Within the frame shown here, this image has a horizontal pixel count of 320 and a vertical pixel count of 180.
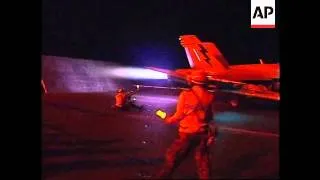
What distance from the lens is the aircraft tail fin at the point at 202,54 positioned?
3.94 metres

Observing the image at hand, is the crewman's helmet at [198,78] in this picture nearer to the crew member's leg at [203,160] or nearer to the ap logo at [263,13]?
the crew member's leg at [203,160]

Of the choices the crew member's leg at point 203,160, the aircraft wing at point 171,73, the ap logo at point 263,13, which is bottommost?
the crew member's leg at point 203,160

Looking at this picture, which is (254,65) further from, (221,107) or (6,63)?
(6,63)

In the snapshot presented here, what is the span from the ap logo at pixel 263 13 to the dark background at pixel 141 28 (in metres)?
0.06

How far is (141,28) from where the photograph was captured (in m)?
4.11

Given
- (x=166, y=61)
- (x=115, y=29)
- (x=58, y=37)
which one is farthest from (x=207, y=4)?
(x=58, y=37)

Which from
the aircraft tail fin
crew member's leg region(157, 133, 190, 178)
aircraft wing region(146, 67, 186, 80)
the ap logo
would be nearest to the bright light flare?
aircraft wing region(146, 67, 186, 80)

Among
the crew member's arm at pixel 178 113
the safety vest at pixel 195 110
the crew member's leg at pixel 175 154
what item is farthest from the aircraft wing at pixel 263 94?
the crew member's leg at pixel 175 154

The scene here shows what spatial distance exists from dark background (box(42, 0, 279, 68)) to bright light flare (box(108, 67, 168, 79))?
0.23 feet

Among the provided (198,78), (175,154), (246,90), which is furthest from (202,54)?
(175,154)

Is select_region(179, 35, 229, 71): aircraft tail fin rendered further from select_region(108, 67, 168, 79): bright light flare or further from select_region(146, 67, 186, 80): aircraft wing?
select_region(108, 67, 168, 79): bright light flare

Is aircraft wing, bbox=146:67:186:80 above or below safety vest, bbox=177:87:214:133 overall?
above

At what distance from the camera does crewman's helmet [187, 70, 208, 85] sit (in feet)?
12.1

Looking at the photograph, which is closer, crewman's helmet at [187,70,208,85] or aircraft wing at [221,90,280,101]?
crewman's helmet at [187,70,208,85]
